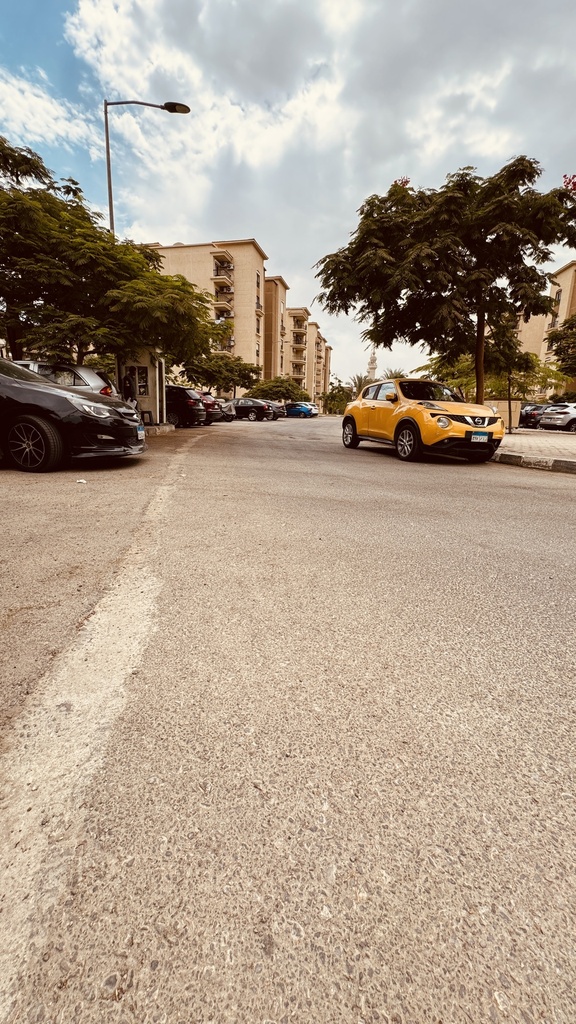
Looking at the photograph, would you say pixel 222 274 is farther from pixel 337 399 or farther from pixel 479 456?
pixel 479 456

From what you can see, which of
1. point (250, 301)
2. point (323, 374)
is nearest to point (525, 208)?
point (250, 301)

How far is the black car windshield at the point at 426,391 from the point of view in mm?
9289

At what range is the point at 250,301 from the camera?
191 ft

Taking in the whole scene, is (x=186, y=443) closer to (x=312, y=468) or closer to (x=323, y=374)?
(x=312, y=468)

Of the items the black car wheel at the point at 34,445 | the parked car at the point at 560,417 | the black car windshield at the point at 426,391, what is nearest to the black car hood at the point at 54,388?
the black car wheel at the point at 34,445

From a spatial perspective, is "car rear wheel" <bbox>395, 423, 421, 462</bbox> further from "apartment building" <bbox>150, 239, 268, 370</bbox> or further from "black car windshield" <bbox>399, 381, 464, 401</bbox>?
"apartment building" <bbox>150, 239, 268, 370</bbox>

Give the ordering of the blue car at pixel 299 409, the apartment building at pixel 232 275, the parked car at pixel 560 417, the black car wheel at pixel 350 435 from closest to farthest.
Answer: the black car wheel at pixel 350 435, the parked car at pixel 560 417, the blue car at pixel 299 409, the apartment building at pixel 232 275

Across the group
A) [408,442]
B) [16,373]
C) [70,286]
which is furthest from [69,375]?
[408,442]

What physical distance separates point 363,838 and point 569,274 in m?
57.1

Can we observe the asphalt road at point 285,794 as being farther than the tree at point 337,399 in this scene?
No

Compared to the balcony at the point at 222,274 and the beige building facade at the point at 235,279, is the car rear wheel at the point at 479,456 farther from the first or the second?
the balcony at the point at 222,274

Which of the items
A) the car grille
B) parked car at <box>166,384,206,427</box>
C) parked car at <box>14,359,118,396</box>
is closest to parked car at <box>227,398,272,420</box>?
parked car at <box>166,384,206,427</box>

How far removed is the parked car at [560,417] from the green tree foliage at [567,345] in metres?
5.09

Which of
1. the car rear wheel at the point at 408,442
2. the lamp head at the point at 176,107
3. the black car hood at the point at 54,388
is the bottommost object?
the car rear wheel at the point at 408,442
